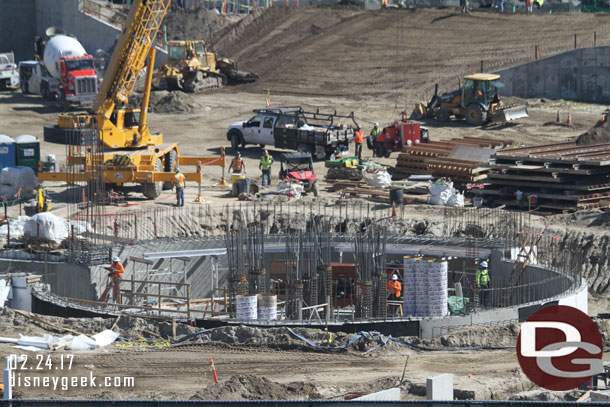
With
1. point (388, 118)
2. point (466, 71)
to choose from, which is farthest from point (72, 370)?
point (466, 71)

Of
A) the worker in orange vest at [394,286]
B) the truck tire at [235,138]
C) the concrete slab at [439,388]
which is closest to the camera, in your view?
the concrete slab at [439,388]

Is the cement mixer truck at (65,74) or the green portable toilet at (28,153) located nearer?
the green portable toilet at (28,153)

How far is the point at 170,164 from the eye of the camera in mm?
37125

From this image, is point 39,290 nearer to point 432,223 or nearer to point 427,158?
point 432,223

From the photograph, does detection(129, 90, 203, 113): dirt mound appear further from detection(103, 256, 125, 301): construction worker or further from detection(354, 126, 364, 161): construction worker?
detection(103, 256, 125, 301): construction worker

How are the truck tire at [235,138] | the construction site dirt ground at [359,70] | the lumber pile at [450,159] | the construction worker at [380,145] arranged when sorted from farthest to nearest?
the construction site dirt ground at [359,70]
the truck tire at [235,138]
the construction worker at [380,145]
the lumber pile at [450,159]

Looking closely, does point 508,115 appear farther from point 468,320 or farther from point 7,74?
point 7,74

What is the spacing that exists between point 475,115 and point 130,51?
15732 mm

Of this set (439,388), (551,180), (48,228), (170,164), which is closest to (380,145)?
(170,164)

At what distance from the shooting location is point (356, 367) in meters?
20.6

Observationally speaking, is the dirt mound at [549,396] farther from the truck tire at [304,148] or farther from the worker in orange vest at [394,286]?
the truck tire at [304,148]

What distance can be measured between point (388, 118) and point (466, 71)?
5672 mm

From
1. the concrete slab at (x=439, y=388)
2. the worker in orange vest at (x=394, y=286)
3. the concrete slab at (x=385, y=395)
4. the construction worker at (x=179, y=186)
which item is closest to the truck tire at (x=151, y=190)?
the construction worker at (x=179, y=186)

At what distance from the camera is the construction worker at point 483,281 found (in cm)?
2762
